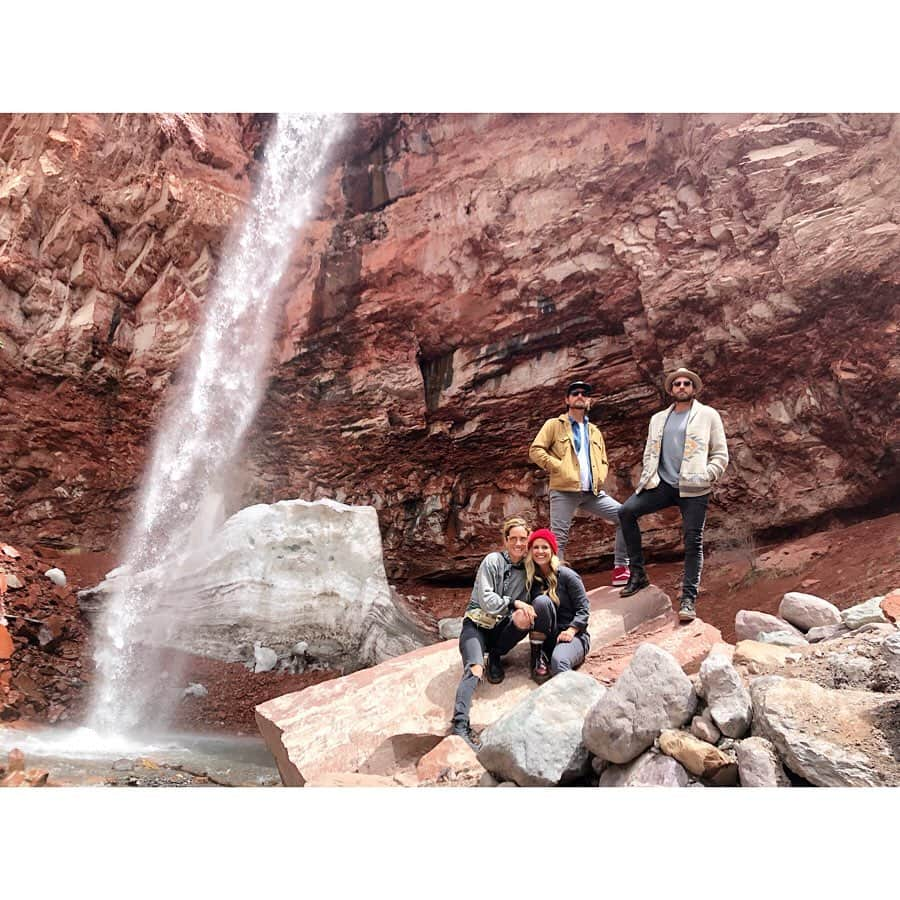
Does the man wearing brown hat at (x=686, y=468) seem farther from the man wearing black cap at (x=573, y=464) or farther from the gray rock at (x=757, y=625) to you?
the gray rock at (x=757, y=625)

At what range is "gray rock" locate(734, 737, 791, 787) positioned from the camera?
2.32 metres

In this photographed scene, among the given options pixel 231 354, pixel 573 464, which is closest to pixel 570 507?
pixel 573 464

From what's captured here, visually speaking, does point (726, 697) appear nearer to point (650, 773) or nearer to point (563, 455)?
point (650, 773)

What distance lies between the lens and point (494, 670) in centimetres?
363

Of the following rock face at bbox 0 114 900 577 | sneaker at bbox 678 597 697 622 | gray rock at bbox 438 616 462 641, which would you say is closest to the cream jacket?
sneaker at bbox 678 597 697 622

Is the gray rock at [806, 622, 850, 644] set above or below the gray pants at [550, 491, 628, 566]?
below

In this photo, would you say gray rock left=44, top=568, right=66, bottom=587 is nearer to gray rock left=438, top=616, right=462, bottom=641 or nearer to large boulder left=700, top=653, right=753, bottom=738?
gray rock left=438, top=616, right=462, bottom=641

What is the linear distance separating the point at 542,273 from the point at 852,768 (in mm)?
6886

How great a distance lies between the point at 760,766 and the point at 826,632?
1.77 meters

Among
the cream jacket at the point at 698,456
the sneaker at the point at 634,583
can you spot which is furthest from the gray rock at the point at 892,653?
the sneaker at the point at 634,583

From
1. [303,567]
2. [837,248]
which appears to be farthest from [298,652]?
[837,248]

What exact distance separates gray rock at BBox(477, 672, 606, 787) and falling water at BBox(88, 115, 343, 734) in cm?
703

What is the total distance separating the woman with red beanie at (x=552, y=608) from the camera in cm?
349

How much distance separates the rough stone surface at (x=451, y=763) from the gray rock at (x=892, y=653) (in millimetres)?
1722
